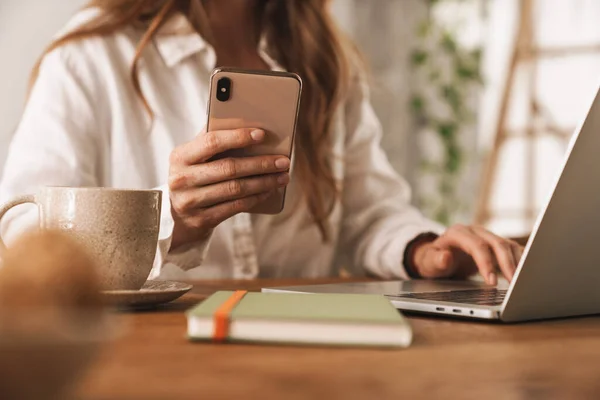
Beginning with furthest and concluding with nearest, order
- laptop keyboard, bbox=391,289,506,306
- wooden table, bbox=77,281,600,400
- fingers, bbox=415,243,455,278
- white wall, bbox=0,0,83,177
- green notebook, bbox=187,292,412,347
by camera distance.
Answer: white wall, bbox=0,0,83,177
fingers, bbox=415,243,455,278
laptop keyboard, bbox=391,289,506,306
green notebook, bbox=187,292,412,347
wooden table, bbox=77,281,600,400

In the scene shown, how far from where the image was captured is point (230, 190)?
36.1 inches

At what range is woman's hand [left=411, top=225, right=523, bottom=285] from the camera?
3.06 feet

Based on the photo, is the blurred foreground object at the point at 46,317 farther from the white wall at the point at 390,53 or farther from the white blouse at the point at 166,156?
the white wall at the point at 390,53

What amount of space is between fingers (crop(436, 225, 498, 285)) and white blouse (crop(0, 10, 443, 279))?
0.24 m

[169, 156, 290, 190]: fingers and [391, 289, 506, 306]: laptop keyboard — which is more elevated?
[169, 156, 290, 190]: fingers

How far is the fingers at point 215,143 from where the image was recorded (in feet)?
2.81

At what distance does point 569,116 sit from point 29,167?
3.03 meters

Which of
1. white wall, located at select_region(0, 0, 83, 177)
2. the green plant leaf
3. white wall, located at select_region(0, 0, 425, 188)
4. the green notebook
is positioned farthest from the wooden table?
the green plant leaf

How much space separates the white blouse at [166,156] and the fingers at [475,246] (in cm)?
24

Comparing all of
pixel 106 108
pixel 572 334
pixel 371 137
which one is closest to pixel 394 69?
pixel 371 137

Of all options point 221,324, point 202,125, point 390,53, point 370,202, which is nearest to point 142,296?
point 221,324

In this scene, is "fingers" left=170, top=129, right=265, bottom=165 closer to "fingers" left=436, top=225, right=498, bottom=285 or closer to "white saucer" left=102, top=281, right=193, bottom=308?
"white saucer" left=102, top=281, right=193, bottom=308

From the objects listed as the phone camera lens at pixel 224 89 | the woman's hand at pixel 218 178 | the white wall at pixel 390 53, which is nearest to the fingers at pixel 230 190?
the woman's hand at pixel 218 178

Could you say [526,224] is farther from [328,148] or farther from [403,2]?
[328,148]
